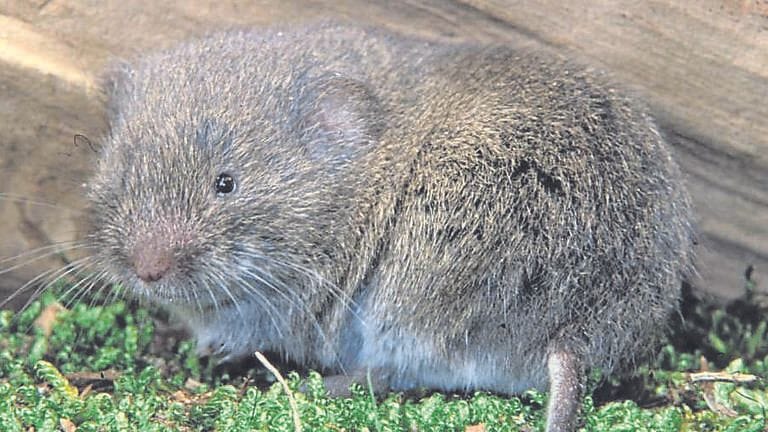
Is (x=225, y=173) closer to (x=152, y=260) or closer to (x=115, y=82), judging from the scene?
(x=152, y=260)

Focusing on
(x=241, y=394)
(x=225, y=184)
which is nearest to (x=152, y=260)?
(x=225, y=184)

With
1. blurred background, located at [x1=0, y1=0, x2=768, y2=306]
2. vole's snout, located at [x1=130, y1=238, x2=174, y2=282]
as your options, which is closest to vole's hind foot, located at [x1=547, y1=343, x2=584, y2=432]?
blurred background, located at [x1=0, y1=0, x2=768, y2=306]

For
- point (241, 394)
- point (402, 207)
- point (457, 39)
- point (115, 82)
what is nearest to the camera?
point (402, 207)

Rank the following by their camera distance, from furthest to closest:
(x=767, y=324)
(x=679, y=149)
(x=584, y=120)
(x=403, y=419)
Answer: (x=767, y=324), (x=679, y=149), (x=584, y=120), (x=403, y=419)

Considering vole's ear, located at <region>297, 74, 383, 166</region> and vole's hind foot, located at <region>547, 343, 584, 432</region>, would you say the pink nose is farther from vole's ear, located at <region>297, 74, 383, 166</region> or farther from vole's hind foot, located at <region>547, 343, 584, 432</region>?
vole's hind foot, located at <region>547, 343, 584, 432</region>

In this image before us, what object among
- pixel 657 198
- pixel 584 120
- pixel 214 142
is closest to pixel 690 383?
pixel 657 198

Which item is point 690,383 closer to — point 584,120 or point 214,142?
point 584,120

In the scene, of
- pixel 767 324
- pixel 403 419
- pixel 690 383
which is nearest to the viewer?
pixel 403 419
